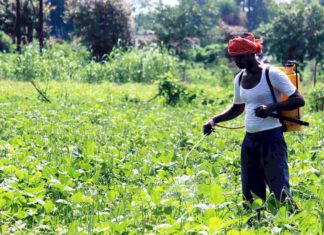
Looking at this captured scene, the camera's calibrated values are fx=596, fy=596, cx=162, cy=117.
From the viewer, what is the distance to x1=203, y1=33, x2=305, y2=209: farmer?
414 cm

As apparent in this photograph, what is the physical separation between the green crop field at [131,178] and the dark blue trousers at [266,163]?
147mm

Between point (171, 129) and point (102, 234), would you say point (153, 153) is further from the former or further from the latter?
point (102, 234)

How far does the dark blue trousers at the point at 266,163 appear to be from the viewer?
432cm

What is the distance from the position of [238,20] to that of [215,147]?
60.6 meters

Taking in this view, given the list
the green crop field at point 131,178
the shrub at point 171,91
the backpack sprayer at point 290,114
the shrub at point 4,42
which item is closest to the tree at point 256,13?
the shrub at point 4,42

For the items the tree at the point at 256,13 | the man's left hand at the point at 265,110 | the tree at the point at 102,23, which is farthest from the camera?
the tree at the point at 256,13

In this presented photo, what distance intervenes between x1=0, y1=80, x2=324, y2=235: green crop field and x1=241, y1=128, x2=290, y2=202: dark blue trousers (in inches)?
5.8

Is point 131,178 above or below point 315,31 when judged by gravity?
below

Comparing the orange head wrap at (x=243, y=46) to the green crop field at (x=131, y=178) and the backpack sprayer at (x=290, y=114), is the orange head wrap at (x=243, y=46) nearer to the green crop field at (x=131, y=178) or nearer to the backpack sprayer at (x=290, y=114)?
the backpack sprayer at (x=290, y=114)

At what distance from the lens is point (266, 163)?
171 inches

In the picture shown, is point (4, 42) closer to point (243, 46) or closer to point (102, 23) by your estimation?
point (102, 23)

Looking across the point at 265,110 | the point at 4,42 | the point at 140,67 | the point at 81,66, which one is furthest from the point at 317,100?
the point at 4,42

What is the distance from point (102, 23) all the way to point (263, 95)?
91.2 ft

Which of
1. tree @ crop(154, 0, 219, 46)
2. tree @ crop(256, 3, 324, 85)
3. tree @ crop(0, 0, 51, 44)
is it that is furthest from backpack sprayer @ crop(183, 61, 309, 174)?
tree @ crop(154, 0, 219, 46)
